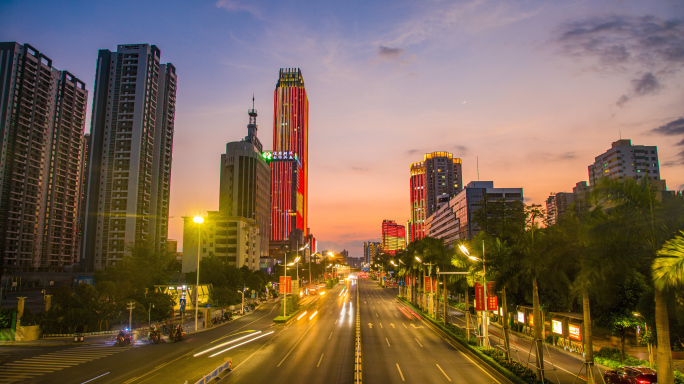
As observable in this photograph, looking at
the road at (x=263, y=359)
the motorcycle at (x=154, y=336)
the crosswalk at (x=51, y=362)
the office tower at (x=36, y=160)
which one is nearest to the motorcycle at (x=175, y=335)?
the motorcycle at (x=154, y=336)

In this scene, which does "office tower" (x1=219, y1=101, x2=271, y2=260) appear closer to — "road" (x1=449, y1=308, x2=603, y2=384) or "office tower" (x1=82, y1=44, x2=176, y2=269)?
"office tower" (x1=82, y1=44, x2=176, y2=269)

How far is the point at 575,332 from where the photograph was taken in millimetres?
32719

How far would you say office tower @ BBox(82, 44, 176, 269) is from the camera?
127000mm

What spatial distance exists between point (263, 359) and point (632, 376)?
22.7 metres

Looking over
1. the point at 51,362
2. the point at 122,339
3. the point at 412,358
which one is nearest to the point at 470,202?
the point at 412,358

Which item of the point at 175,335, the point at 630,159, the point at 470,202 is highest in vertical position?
the point at 630,159

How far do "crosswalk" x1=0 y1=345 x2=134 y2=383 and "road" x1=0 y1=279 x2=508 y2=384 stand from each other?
58 millimetres

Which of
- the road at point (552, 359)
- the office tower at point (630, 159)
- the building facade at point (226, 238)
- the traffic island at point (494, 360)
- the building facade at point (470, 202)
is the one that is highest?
the office tower at point (630, 159)

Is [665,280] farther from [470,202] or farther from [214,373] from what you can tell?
[470,202]

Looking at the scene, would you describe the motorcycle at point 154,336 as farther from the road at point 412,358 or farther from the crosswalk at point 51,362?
the road at point 412,358

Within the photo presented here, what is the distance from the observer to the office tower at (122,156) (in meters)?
127

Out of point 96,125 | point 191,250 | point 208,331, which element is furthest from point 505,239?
point 96,125

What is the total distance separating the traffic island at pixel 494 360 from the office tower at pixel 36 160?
4992 inches

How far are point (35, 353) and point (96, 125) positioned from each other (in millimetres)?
118292
